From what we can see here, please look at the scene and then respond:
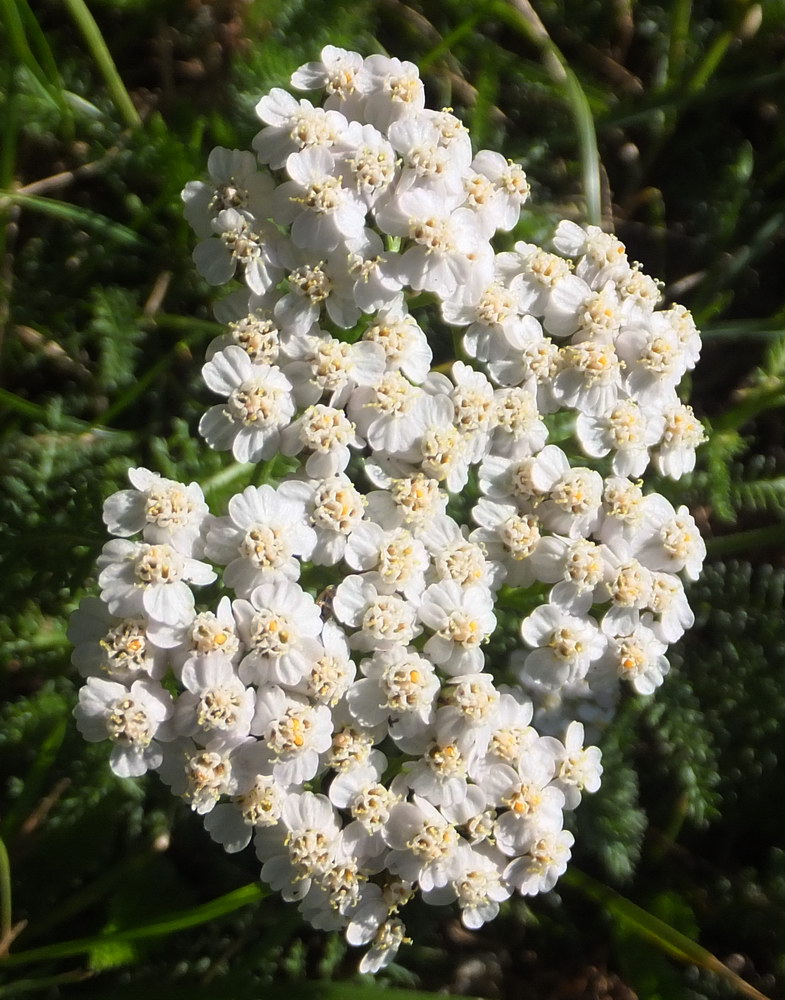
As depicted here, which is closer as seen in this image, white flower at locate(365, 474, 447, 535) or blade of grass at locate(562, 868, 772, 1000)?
white flower at locate(365, 474, 447, 535)

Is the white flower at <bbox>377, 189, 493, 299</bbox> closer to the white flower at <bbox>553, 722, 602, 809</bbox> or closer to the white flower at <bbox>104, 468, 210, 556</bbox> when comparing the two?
the white flower at <bbox>104, 468, 210, 556</bbox>

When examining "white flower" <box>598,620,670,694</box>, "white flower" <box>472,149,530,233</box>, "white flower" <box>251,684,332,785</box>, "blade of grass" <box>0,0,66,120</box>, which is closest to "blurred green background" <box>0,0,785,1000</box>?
"blade of grass" <box>0,0,66,120</box>

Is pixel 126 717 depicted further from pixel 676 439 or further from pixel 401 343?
pixel 676 439

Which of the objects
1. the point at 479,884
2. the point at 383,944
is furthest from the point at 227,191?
the point at 383,944

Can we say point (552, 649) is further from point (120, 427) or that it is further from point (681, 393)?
point (120, 427)

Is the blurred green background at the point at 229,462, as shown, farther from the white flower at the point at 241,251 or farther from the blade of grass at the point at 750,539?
the white flower at the point at 241,251

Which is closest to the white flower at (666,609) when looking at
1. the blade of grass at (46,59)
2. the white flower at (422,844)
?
the white flower at (422,844)

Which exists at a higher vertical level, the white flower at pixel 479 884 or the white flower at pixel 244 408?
the white flower at pixel 244 408
